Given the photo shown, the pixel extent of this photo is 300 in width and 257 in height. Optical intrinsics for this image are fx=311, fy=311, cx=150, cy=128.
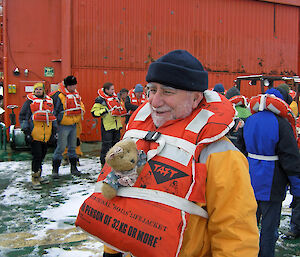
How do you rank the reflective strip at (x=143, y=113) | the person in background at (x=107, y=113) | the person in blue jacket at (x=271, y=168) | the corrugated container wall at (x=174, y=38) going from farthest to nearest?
the corrugated container wall at (x=174, y=38) → the person in background at (x=107, y=113) → the person in blue jacket at (x=271, y=168) → the reflective strip at (x=143, y=113)

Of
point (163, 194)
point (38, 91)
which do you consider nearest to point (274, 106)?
point (163, 194)

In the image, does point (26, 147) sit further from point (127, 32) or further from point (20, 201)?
point (127, 32)

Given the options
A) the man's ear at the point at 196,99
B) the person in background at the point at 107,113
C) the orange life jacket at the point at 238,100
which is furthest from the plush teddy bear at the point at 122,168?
the person in background at the point at 107,113

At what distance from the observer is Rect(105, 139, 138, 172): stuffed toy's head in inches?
58.6

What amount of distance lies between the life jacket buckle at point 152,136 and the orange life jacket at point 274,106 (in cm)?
195

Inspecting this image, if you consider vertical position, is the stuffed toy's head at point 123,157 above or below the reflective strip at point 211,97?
below

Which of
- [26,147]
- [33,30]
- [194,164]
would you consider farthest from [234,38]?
[194,164]

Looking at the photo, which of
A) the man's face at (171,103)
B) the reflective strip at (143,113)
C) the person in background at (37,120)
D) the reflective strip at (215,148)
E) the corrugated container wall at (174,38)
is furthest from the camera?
the corrugated container wall at (174,38)

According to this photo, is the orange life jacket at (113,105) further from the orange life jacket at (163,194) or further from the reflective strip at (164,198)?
the reflective strip at (164,198)

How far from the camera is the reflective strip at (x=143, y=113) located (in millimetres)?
1816

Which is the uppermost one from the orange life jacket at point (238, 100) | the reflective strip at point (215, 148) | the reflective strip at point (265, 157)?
the orange life jacket at point (238, 100)

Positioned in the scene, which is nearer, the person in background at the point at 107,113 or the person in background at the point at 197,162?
the person in background at the point at 197,162

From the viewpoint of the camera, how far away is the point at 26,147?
9797 millimetres

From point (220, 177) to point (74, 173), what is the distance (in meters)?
5.89
